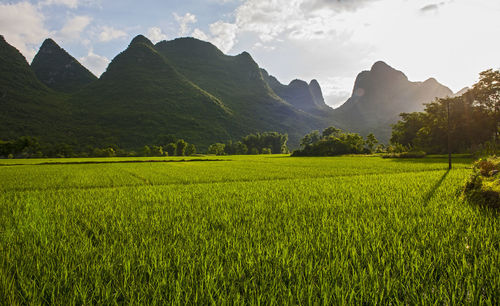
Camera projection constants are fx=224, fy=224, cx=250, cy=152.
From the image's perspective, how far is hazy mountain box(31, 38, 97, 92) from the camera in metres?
129

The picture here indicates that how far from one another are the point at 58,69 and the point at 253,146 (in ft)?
441

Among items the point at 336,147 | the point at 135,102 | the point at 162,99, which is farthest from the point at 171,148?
the point at 336,147

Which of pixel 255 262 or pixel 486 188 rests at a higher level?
pixel 486 188

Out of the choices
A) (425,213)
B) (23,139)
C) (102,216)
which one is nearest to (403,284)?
(425,213)

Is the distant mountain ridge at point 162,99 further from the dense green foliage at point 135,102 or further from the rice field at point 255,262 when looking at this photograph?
the rice field at point 255,262

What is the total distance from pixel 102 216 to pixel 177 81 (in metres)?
128

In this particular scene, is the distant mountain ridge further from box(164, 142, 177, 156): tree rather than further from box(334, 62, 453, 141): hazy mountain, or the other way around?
box(164, 142, 177, 156): tree

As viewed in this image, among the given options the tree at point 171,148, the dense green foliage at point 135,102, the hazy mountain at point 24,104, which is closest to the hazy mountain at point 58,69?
the dense green foliage at point 135,102

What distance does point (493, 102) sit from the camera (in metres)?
30.0

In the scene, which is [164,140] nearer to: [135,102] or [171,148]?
[171,148]

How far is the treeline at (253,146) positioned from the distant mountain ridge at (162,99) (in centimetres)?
1109

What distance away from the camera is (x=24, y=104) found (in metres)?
76.6

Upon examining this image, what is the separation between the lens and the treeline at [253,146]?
82.2 meters

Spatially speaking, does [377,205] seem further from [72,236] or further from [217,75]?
[217,75]
